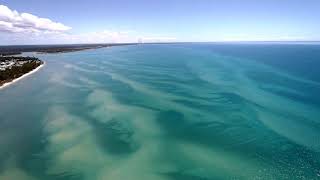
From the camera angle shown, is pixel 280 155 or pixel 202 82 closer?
pixel 280 155

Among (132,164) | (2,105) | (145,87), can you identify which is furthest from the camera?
(145,87)

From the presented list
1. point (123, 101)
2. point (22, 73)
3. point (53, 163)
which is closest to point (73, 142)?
point (53, 163)

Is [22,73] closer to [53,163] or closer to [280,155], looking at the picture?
[53,163]

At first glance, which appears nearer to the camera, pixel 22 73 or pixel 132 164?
pixel 132 164

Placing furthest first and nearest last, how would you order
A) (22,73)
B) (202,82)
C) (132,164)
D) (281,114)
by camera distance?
1. (22,73)
2. (202,82)
3. (281,114)
4. (132,164)

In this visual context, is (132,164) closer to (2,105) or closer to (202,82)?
(2,105)

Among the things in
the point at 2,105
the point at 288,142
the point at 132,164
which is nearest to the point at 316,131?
the point at 288,142
